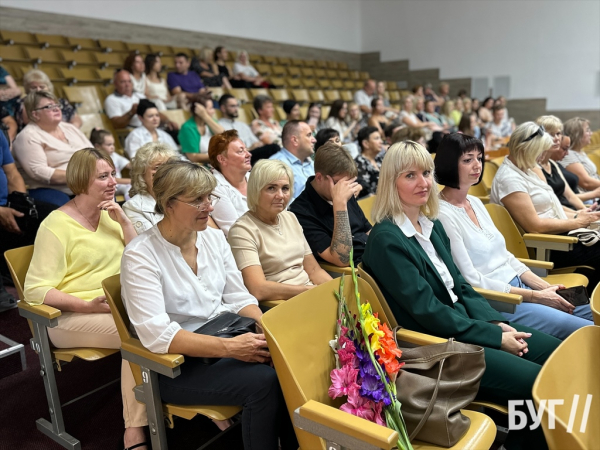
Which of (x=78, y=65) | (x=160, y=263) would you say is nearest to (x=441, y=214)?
(x=160, y=263)

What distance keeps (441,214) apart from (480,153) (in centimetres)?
37

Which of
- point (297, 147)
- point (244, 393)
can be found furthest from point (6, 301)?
point (244, 393)

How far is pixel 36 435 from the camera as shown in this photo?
1956 millimetres

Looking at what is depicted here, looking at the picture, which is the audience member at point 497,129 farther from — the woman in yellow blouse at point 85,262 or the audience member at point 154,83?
the woman in yellow blouse at point 85,262

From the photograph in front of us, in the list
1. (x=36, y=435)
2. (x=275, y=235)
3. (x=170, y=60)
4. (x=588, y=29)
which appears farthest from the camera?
(x=588, y=29)

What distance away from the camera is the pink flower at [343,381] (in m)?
1.28

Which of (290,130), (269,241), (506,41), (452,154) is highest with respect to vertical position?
(506,41)

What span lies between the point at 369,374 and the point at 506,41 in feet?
34.9

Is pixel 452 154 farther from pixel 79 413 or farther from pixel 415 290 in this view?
pixel 79 413

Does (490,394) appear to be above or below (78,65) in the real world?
below

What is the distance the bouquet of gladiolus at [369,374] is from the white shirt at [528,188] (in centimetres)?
183

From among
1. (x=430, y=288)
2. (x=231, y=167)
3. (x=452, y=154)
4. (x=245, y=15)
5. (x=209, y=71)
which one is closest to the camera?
(x=430, y=288)

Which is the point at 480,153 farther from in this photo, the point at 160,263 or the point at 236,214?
the point at 160,263

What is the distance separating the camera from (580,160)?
4.25 metres
